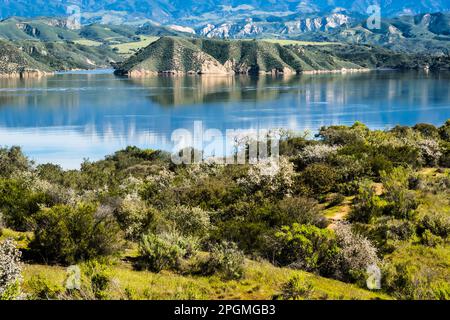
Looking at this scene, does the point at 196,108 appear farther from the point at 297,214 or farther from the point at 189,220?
the point at 297,214

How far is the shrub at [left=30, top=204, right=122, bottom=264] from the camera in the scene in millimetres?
13055

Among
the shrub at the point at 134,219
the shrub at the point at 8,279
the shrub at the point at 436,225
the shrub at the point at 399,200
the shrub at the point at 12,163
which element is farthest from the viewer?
the shrub at the point at 12,163

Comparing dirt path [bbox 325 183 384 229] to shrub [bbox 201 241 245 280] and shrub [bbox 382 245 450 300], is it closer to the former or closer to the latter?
shrub [bbox 382 245 450 300]

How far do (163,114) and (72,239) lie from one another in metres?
81.0

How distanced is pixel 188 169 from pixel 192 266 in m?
21.0

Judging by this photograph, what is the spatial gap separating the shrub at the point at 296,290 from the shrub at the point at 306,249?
2.68 meters

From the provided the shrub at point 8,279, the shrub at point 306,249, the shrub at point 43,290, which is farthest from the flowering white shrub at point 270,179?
the shrub at point 8,279

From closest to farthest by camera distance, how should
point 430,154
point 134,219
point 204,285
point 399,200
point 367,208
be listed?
1. point 204,285
2. point 134,219
3. point 367,208
4. point 399,200
5. point 430,154

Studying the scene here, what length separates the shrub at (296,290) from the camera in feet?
36.5

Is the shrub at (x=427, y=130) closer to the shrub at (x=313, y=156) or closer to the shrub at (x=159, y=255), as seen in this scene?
the shrub at (x=313, y=156)

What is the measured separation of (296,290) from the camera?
11273 millimetres

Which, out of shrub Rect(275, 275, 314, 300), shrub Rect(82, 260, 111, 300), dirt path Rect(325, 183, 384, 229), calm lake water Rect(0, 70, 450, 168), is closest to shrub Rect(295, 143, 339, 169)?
dirt path Rect(325, 183, 384, 229)

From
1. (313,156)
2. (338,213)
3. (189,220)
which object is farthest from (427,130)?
(189,220)

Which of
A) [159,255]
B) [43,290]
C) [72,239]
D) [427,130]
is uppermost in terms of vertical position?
[427,130]
